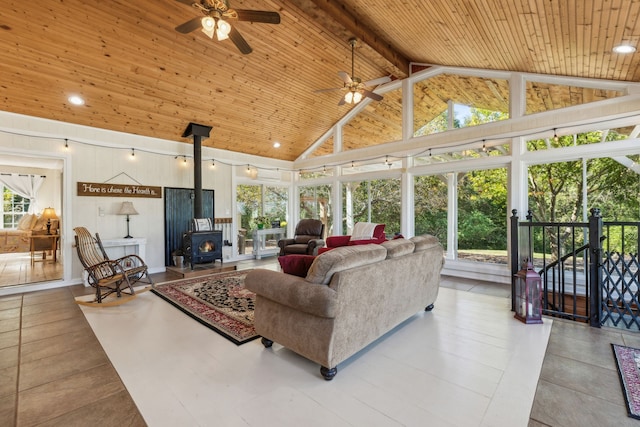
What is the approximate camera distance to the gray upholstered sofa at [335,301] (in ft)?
6.96

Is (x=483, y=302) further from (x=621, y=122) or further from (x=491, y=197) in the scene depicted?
(x=621, y=122)

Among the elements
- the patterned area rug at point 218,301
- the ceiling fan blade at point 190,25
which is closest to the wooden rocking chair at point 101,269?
the patterned area rug at point 218,301

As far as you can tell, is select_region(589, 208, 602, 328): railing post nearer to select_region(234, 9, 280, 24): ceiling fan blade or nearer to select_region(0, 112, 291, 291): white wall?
select_region(234, 9, 280, 24): ceiling fan blade

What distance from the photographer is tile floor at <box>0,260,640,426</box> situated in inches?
72.0

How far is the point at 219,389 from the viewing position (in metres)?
2.09

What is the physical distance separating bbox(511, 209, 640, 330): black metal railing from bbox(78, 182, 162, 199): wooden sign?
657cm

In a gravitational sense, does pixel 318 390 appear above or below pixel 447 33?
below

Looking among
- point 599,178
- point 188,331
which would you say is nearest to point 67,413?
point 188,331

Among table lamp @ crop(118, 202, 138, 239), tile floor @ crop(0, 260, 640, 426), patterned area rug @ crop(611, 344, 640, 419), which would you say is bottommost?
tile floor @ crop(0, 260, 640, 426)

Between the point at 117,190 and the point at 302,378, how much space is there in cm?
544

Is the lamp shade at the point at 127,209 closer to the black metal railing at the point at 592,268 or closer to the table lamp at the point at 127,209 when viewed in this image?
the table lamp at the point at 127,209

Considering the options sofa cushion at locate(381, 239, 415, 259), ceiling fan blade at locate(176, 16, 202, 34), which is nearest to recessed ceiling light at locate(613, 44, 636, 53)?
sofa cushion at locate(381, 239, 415, 259)

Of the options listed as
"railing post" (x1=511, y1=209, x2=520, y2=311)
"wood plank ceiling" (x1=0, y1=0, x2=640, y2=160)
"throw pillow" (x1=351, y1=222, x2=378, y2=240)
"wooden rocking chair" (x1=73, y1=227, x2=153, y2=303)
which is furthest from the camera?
"throw pillow" (x1=351, y1=222, x2=378, y2=240)

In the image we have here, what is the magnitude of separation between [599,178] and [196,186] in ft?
23.3
